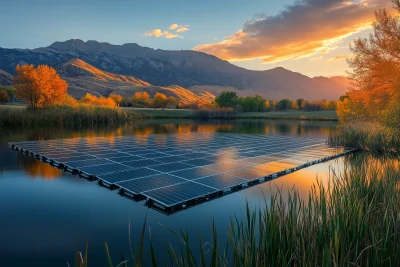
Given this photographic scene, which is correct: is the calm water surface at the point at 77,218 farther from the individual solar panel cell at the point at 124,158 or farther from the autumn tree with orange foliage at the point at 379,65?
the autumn tree with orange foliage at the point at 379,65

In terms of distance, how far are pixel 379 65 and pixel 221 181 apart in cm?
1554

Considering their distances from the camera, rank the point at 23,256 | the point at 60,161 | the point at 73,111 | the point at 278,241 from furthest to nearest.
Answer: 1. the point at 73,111
2. the point at 60,161
3. the point at 23,256
4. the point at 278,241

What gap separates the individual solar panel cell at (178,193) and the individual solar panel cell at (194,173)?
84cm

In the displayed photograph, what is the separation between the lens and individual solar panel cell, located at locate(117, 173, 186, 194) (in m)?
8.35

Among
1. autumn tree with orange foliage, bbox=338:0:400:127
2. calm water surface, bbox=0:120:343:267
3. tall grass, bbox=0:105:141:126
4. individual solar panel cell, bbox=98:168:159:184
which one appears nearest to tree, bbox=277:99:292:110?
tall grass, bbox=0:105:141:126

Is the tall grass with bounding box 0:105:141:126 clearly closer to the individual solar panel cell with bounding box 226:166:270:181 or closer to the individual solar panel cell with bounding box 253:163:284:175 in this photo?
the individual solar panel cell with bounding box 253:163:284:175

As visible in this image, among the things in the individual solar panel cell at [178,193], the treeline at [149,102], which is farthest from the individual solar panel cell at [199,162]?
the treeline at [149,102]

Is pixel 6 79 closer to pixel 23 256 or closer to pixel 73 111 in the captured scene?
pixel 73 111

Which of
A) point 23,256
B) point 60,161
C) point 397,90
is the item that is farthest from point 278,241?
point 397,90

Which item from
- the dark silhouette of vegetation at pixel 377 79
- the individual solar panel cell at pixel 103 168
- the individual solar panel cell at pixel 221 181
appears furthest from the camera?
the dark silhouette of vegetation at pixel 377 79

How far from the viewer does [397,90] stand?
54.4 feet

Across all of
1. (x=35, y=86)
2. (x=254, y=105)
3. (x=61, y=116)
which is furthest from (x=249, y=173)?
(x=254, y=105)

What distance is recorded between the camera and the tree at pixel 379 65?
57.7ft

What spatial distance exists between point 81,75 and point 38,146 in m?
133
